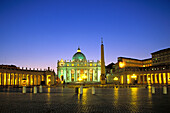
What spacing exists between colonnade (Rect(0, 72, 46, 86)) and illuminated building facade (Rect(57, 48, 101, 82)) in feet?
230

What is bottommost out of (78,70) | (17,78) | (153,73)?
(17,78)

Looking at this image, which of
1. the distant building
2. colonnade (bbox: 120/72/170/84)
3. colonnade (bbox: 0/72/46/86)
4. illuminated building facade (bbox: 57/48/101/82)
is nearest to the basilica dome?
illuminated building facade (bbox: 57/48/101/82)

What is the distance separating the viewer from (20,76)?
7906 cm

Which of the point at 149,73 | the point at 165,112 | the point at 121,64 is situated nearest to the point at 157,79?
the point at 149,73

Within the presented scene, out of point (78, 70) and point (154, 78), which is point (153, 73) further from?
point (78, 70)

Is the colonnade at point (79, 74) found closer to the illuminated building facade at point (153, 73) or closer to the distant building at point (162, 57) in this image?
the illuminated building facade at point (153, 73)

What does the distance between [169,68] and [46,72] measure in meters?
58.6

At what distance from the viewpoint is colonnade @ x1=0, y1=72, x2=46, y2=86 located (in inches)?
2675

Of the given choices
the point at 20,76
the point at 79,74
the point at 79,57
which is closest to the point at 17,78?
the point at 20,76

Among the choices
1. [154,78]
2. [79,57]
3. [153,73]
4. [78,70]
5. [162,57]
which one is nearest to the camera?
[154,78]

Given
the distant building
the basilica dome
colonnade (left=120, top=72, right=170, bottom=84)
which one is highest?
the basilica dome

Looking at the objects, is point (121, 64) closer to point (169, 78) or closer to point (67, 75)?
point (169, 78)

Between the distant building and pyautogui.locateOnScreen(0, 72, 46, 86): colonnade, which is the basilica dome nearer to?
the distant building

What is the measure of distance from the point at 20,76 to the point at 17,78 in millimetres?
1495
